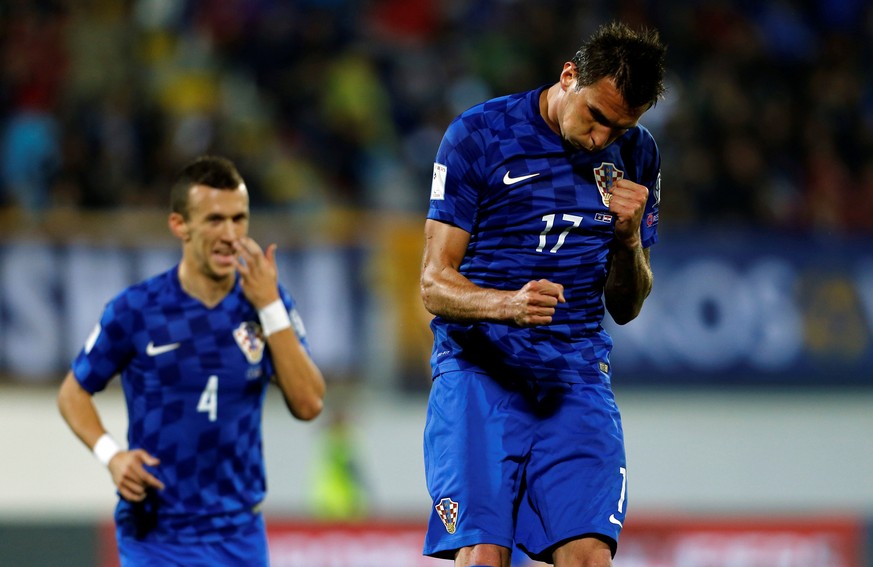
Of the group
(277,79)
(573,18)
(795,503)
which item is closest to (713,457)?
(795,503)

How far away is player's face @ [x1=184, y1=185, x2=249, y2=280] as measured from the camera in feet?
18.1

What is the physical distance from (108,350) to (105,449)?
40 centimetres

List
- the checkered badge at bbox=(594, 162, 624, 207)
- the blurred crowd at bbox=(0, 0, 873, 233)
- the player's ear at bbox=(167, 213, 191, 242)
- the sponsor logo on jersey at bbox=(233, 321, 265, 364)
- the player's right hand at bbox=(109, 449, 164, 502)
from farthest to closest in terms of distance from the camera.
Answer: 1. the blurred crowd at bbox=(0, 0, 873, 233)
2. the player's ear at bbox=(167, 213, 191, 242)
3. the sponsor logo on jersey at bbox=(233, 321, 265, 364)
4. the player's right hand at bbox=(109, 449, 164, 502)
5. the checkered badge at bbox=(594, 162, 624, 207)

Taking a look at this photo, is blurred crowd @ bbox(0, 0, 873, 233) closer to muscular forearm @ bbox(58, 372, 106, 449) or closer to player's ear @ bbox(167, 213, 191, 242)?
player's ear @ bbox(167, 213, 191, 242)

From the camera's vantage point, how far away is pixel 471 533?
4.25 meters

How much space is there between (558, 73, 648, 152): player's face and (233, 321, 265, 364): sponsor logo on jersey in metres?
1.77

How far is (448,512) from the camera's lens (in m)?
4.32

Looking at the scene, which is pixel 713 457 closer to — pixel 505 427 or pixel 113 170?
pixel 113 170

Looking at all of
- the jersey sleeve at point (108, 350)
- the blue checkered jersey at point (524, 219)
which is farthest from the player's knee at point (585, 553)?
the jersey sleeve at point (108, 350)

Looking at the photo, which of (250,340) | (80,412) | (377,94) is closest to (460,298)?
(250,340)

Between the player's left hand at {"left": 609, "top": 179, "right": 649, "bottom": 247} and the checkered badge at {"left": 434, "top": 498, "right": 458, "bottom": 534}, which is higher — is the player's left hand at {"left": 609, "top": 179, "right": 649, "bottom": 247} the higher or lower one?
the higher one

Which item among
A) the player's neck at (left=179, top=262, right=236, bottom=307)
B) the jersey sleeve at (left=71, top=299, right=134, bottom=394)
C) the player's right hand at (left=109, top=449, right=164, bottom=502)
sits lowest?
the player's right hand at (left=109, top=449, right=164, bottom=502)

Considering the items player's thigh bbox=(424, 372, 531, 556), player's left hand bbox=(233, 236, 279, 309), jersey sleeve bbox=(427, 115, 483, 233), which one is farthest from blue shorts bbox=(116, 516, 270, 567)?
jersey sleeve bbox=(427, 115, 483, 233)

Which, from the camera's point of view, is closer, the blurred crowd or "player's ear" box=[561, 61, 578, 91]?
"player's ear" box=[561, 61, 578, 91]
